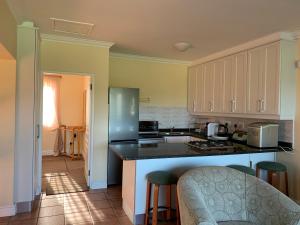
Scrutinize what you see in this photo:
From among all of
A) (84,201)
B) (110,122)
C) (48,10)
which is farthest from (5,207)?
(48,10)

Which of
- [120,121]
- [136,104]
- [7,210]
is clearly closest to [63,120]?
[120,121]

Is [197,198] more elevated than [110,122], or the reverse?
[110,122]

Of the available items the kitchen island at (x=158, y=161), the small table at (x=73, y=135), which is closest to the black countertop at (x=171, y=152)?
the kitchen island at (x=158, y=161)

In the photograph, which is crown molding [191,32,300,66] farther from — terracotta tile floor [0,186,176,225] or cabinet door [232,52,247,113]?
terracotta tile floor [0,186,176,225]

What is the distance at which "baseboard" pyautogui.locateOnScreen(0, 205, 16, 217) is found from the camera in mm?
2805

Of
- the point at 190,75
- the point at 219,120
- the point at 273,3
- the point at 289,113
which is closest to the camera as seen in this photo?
the point at 273,3

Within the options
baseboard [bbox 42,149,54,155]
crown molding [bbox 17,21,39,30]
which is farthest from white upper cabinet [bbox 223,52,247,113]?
baseboard [bbox 42,149,54,155]

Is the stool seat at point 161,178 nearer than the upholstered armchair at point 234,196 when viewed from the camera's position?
No

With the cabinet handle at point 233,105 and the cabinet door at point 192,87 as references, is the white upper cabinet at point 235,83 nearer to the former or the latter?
the cabinet handle at point 233,105

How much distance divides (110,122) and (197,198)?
8.14ft

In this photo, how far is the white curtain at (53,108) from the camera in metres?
6.27

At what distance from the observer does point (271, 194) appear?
189 cm

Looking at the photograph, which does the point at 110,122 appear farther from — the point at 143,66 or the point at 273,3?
the point at 273,3

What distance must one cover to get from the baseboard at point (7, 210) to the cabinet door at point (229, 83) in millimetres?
3480
